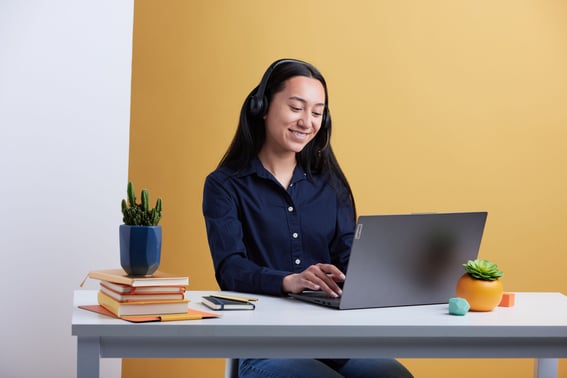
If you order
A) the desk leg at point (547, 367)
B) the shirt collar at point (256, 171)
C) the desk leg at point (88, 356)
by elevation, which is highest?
the shirt collar at point (256, 171)

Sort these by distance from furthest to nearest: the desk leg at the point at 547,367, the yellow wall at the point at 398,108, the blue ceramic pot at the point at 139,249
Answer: the yellow wall at the point at 398,108 → the desk leg at the point at 547,367 → the blue ceramic pot at the point at 139,249

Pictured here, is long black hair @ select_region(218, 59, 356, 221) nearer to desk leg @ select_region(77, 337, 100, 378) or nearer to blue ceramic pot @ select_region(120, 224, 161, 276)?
blue ceramic pot @ select_region(120, 224, 161, 276)

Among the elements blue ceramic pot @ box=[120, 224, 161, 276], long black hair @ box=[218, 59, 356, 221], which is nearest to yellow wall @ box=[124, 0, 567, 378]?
long black hair @ box=[218, 59, 356, 221]

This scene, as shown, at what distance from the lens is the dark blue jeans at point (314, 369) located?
1.82m

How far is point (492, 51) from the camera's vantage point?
379 centimetres

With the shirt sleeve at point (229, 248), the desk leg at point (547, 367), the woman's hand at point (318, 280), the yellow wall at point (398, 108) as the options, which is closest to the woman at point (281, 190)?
the shirt sleeve at point (229, 248)

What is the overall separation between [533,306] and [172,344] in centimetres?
93

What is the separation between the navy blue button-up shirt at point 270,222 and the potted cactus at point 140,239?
1.60ft

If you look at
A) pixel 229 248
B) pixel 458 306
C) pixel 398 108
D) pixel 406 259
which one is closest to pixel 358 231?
pixel 406 259

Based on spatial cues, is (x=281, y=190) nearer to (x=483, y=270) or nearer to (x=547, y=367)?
(x=483, y=270)

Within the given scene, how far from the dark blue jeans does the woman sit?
284 mm

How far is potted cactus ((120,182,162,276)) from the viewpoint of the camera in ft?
5.55

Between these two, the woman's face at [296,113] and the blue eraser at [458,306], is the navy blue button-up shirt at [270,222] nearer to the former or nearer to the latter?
the woman's face at [296,113]

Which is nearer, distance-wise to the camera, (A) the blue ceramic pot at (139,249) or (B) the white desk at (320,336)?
(B) the white desk at (320,336)
